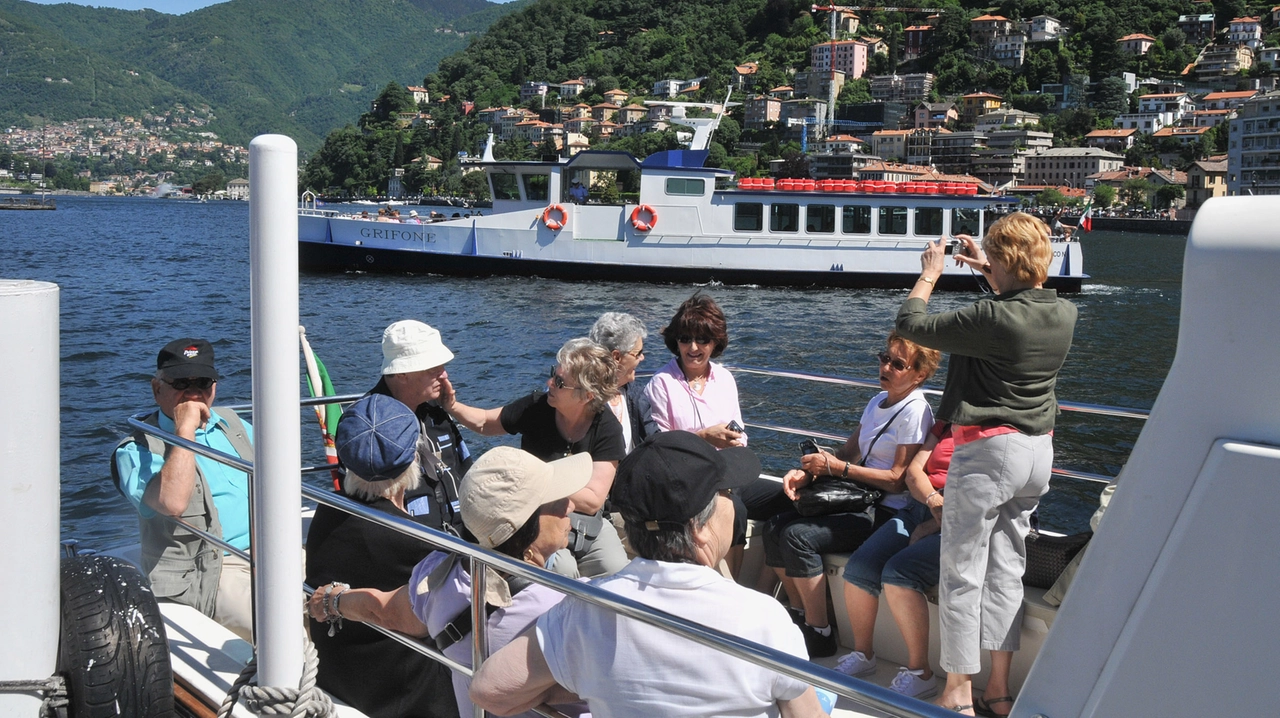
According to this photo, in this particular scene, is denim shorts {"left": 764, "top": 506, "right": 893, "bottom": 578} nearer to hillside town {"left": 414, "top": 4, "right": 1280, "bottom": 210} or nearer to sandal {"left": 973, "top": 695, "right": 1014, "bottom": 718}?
sandal {"left": 973, "top": 695, "right": 1014, "bottom": 718}

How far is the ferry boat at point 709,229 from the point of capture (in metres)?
25.2

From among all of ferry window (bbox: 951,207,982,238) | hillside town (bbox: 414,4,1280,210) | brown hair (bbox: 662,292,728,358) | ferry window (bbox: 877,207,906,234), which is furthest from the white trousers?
hillside town (bbox: 414,4,1280,210)

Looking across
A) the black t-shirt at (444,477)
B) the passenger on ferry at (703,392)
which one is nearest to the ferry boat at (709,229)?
the passenger on ferry at (703,392)

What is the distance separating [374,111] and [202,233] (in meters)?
56.5

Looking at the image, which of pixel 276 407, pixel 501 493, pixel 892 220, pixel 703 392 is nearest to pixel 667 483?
pixel 501 493

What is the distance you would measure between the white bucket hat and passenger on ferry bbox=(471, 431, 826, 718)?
134 centimetres

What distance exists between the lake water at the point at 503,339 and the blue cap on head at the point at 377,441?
141 cm

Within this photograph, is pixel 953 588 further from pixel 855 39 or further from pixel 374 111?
pixel 855 39

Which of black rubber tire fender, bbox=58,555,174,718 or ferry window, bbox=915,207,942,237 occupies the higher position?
ferry window, bbox=915,207,942,237

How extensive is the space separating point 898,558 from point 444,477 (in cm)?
119

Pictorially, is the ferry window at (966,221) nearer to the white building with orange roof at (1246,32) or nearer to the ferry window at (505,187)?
the ferry window at (505,187)

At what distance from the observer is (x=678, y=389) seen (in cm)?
345

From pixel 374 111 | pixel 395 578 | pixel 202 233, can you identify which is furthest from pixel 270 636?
pixel 374 111

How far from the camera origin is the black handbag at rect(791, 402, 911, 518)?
2.96 meters
